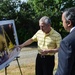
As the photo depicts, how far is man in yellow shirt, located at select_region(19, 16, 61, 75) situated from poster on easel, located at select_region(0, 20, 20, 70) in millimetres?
588

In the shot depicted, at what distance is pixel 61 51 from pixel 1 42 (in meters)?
2.49

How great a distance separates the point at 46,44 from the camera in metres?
5.34

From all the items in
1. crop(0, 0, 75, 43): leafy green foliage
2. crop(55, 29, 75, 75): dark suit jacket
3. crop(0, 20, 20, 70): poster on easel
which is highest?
crop(55, 29, 75, 75): dark suit jacket

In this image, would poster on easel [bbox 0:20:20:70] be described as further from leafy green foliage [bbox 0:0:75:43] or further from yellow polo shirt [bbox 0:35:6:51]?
leafy green foliage [bbox 0:0:75:43]

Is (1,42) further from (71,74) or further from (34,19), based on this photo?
(34,19)

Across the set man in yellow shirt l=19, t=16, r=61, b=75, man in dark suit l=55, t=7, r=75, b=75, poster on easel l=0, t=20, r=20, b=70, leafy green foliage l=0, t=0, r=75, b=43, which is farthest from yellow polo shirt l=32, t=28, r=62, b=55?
leafy green foliage l=0, t=0, r=75, b=43

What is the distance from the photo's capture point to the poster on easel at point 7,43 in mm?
5373

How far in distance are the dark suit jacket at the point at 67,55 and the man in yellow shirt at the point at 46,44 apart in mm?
1961

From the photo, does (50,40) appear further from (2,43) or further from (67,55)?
(67,55)

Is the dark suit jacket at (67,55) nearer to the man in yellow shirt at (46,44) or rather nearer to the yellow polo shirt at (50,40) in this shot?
the man in yellow shirt at (46,44)

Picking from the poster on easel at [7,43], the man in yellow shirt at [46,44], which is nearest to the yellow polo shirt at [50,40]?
the man in yellow shirt at [46,44]

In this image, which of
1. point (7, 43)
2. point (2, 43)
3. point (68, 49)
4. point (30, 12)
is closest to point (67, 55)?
point (68, 49)

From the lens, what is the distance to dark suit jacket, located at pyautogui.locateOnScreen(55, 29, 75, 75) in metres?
3.04

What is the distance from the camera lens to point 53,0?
73.0 feet
